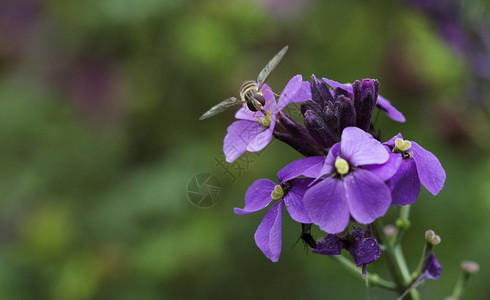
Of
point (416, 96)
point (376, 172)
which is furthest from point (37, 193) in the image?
point (376, 172)

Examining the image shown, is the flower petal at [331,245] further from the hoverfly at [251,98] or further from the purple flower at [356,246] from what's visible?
the hoverfly at [251,98]

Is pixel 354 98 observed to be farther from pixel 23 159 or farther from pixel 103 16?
pixel 23 159

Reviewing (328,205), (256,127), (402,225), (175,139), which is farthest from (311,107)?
(175,139)

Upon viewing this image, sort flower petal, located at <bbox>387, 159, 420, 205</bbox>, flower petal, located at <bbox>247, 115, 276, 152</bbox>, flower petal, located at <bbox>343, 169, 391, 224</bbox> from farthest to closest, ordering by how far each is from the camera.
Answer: flower petal, located at <bbox>247, 115, 276, 152</bbox>
flower petal, located at <bbox>387, 159, 420, 205</bbox>
flower petal, located at <bbox>343, 169, 391, 224</bbox>

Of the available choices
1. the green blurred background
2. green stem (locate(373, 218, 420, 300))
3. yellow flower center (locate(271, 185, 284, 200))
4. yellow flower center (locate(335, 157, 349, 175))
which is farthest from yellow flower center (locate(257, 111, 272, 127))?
the green blurred background

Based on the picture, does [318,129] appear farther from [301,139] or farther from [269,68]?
[269,68]

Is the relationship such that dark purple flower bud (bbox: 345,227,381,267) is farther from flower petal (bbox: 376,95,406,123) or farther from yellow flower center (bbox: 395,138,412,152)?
flower petal (bbox: 376,95,406,123)

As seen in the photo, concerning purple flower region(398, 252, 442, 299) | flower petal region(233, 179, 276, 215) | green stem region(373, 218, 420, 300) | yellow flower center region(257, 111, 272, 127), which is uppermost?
yellow flower center region(257, 111, 272, 127)
